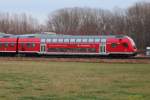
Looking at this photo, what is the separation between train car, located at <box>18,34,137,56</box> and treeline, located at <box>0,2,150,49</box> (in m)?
46.8

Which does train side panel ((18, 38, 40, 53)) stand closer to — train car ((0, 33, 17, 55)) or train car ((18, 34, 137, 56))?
train car ((18, 34, 137, 56))

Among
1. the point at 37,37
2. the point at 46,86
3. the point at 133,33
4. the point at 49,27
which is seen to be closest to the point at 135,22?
the point at 133,33

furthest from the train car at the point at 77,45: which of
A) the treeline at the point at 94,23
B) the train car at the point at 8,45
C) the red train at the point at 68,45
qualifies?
the treeline at the point at 94,23

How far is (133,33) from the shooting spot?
344 ft

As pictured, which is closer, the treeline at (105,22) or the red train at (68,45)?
the red train at (68,45)

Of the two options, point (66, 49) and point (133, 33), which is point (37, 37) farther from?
point (133, 33)

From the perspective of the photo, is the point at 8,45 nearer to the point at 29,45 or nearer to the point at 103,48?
the point at 29,45

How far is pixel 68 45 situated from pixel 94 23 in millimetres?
62732

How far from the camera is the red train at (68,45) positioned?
5409cm

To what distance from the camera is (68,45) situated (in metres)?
56.8

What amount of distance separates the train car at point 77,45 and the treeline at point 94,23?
46.8 m

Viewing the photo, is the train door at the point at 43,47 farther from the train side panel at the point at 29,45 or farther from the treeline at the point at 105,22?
the treeline at the point at 105,22

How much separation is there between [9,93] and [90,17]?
109654mm

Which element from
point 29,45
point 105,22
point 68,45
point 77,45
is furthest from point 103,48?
point 105,22
